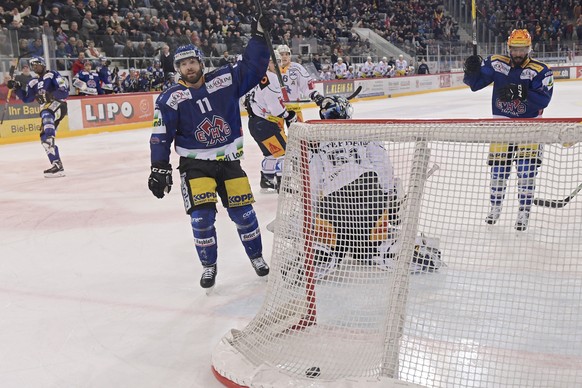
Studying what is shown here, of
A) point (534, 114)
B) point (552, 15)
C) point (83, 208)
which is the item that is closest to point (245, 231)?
point (534, 114)

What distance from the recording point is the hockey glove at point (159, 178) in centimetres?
298

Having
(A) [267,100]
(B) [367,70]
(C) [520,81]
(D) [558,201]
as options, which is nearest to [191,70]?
(D) [558,201]

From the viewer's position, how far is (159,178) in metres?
2.98

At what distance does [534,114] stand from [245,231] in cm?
203

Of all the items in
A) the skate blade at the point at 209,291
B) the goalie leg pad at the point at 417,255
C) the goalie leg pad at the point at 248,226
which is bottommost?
the skate blade at the point at 209,291

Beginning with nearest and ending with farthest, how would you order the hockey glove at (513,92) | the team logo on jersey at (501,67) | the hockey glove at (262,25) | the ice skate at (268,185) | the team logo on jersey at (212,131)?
1. the hockey glove at (262,25)
2. the team logo on jersey at (212,131)
3. the hockey glove at (513,92)
4. the team logo on jersey at (501,67)
5. the ice skate at (268,185)

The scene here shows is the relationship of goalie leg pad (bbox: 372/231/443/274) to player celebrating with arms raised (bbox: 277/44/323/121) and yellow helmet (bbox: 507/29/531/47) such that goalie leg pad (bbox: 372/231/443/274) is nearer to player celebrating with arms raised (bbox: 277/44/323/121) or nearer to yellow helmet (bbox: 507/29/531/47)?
yellow helmet (bbox: 507/29/531/47)

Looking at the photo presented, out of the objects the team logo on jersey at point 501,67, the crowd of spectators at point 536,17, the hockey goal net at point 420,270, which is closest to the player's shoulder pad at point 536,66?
the team logo on jersey at point 501,67

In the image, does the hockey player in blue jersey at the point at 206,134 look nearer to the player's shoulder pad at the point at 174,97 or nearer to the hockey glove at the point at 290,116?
the player's shoulder pad at the point at 174,97

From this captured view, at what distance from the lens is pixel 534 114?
4.01m

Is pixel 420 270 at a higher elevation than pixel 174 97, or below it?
below

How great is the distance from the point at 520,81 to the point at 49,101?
15.7ft

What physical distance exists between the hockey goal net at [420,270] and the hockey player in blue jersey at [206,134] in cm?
83

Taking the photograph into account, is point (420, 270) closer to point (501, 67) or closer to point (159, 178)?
point (159, 178)
